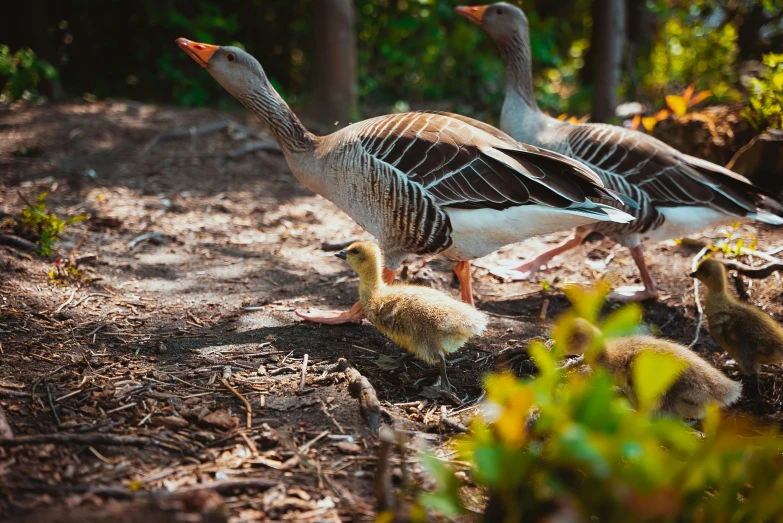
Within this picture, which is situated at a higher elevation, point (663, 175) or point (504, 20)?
point (504, 20)

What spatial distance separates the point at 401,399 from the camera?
327 centimetres

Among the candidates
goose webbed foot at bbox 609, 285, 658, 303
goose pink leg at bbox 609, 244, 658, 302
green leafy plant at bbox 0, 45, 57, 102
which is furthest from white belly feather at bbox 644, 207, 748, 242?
green leafy plant at bbox 0, 45, 57, 102

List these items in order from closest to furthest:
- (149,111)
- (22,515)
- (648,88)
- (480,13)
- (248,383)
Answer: (22,515), (248,383), (480,13), (149,111), (648,88)

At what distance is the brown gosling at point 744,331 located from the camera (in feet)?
11.3

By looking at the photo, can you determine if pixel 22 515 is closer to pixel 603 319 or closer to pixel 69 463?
pixel 69 463

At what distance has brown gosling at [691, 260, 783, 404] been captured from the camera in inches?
135

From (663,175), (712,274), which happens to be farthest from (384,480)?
(663,175)

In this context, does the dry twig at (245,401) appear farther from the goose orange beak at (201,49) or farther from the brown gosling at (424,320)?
the goose orange beak at (201,49)

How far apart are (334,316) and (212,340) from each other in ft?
2.51

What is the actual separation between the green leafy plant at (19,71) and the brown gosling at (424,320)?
7.35 meters

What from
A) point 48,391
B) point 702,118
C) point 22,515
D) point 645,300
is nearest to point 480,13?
point 702,118

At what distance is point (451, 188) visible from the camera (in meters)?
4.01

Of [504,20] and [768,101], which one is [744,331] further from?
[504,20]

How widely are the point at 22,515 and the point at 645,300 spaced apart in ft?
14.1
